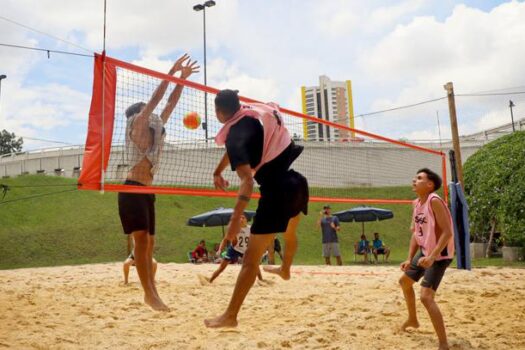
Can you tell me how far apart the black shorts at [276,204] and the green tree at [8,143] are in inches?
2489

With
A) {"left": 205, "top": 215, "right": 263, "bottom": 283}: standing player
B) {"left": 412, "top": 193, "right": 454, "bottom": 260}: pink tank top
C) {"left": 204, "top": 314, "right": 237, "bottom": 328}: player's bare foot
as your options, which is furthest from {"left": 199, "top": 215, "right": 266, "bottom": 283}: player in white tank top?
{"left": 204, "top": 314, "right": 237, "bottom": 328}: player's bare foot

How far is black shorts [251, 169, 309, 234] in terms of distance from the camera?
318 cm

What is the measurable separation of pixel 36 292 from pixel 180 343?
3.93m

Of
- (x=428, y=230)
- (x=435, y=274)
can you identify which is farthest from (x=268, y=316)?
(x=428, y=230)

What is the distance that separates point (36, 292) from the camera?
275 inches

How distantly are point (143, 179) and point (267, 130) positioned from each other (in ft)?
5.56

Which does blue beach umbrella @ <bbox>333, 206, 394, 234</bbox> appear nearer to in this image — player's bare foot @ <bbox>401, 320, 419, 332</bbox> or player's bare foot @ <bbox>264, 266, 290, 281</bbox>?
player's bare foot @ <bbox>401, 320, 419, 332</bbox>

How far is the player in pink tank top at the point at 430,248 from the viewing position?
155 inches

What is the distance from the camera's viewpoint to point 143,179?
14.5 feet

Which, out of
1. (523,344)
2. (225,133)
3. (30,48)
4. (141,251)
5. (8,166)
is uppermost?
(8,166)

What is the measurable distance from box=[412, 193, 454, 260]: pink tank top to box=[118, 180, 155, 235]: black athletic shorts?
2463 mm

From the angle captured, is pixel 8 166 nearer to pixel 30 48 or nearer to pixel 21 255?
pixel 21 255

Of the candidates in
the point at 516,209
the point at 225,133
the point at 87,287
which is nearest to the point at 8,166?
the point at 87,287

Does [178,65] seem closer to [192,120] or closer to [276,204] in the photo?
[192,120]
